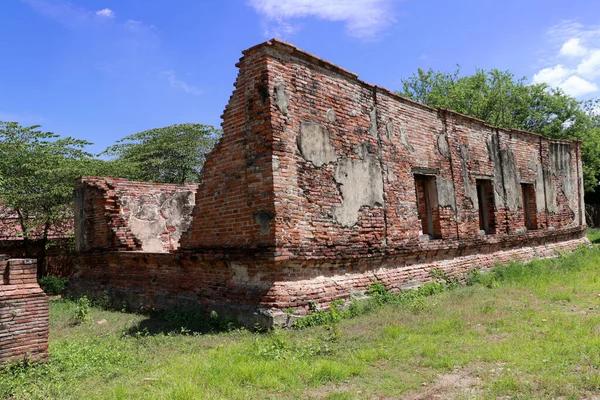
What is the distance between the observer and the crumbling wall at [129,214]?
9500mm

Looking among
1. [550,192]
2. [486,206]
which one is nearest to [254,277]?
[486,206]

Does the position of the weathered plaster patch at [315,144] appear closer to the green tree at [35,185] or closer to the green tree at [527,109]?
the green tree at [35,185]

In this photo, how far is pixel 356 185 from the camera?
7199 millimetres

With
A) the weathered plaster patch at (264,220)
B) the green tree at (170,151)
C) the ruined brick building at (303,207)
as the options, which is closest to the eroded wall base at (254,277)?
the ruined brick building at (303,207)

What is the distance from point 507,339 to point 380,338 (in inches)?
52.4

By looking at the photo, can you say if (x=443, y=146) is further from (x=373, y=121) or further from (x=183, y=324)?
(x=183, y=324)

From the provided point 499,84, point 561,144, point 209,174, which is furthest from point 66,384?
point 499,84

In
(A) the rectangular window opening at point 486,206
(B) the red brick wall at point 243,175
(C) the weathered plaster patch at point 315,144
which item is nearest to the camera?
(B) the red brick wall at point 243,175

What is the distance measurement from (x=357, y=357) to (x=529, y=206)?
9.76m

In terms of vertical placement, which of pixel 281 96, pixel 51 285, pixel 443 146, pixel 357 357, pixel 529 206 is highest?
pixel 281 96

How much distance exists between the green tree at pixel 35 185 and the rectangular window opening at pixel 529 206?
12.4 m

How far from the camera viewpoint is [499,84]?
24031mm

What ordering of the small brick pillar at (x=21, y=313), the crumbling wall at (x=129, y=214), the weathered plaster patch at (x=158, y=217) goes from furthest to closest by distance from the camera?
1. the weathered plaster patch at (x=158, y=217)
2. the crumbling wall at (x=129, y=214)
3. the small brick pillar at (x=21, y=313)

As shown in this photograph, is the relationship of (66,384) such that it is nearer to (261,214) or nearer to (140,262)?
(261,214)
